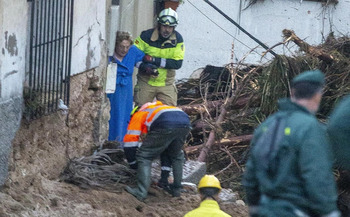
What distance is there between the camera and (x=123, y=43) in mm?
10406

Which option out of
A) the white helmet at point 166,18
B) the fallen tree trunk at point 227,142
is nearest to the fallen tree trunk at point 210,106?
the fallen tree trunk at point 227,142

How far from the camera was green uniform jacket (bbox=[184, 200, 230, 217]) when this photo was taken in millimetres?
5660

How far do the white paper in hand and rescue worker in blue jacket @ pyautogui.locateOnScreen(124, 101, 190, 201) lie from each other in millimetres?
1672

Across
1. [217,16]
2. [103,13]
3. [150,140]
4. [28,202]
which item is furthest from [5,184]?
[217,16]

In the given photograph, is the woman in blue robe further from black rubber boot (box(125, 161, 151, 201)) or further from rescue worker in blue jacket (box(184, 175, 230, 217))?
rescue worker in blue jacket (box(184, 175, 230, 217))

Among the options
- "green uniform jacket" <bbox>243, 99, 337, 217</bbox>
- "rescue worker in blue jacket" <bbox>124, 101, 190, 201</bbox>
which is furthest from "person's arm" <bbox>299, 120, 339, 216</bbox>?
"rescue worker in blue jacket" <bbox>124, 101, 190, 201</bbox>

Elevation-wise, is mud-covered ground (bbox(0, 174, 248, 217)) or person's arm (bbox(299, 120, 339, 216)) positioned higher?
person's arm (bbox(299, 120, 339, 216))

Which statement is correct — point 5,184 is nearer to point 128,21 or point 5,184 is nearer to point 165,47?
point 165,47

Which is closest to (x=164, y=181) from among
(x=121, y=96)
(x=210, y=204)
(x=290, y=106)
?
(x=121, y=96)

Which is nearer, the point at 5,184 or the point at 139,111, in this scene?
the point at 5,184

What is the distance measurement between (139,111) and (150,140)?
0.40 m

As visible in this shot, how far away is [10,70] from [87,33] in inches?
89.7

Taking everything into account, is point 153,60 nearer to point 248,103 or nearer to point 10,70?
point 248,103

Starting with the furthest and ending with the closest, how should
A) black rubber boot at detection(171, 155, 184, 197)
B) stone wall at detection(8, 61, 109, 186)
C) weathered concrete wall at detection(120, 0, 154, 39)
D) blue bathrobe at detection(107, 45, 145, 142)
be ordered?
weathered concrete wall at detection(120, 0, 154, 39)
blue bathrobe at detection(107, 45, 145, 142)
black rubber boot at detection(171, 155, 184, 197)
stone wall at detection(8, 61, 109, 186)
